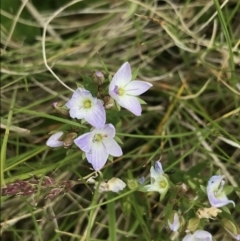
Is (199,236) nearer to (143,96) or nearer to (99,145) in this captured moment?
(99,145)

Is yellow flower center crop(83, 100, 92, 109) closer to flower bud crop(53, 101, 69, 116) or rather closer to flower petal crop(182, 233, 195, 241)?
flower bud crop(53, 101, 69, 116)

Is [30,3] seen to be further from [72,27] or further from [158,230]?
[158,230]

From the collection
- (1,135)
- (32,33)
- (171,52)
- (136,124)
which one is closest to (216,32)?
(171,52)

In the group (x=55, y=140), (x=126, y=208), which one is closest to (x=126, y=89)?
(x=55, y=140)

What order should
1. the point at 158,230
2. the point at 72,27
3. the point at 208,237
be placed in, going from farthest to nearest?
the point at 72,27 < the point at 158,230 < the point at 208,237

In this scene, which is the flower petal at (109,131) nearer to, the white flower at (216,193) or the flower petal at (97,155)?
the flower petal at (97,155)

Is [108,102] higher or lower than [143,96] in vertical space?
higher

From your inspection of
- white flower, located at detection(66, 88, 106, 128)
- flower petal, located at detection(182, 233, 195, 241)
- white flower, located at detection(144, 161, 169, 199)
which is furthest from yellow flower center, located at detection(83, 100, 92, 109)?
flower petal, located at detection(182, 233, 195, 241)
